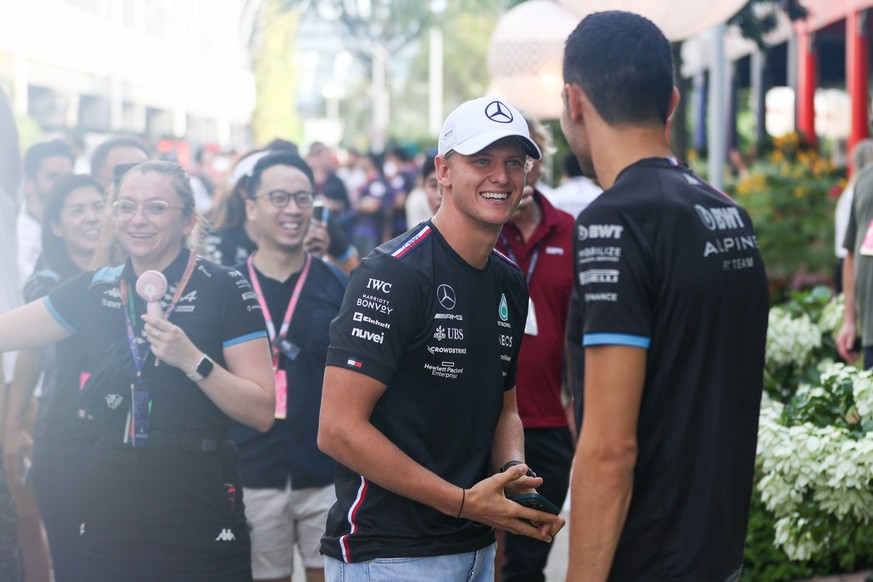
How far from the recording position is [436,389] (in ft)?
10.6

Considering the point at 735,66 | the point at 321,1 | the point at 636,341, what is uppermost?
the point at 321,1

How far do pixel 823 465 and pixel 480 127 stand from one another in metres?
2.15

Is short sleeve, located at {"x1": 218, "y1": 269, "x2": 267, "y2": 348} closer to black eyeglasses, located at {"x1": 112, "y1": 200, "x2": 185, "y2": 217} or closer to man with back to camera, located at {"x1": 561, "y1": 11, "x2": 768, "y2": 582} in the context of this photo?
black eyeglasses, located at {"x1": 112, "y1": 200, "x2": 185, "y2": 217}

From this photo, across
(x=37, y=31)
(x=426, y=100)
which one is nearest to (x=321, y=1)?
(x=37, y=31)

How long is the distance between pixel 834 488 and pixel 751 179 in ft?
35.9

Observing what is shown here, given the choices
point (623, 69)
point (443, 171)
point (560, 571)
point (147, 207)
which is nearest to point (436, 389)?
point (443, 171)

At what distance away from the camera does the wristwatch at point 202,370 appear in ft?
12.8

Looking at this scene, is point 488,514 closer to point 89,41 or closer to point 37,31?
point 37,31

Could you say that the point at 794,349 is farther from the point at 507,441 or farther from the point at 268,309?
the point at 507,441

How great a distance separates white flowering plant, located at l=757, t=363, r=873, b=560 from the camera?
4648 millimetres

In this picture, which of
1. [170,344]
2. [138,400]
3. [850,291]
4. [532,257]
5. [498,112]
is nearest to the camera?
[498,112]

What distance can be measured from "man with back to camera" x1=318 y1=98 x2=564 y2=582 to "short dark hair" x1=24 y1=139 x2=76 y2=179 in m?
4.83

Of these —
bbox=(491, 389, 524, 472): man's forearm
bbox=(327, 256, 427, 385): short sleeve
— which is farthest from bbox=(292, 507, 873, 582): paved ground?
bbox=(327, 256, 427, 385): short sleeve

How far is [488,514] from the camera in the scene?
3.17m
